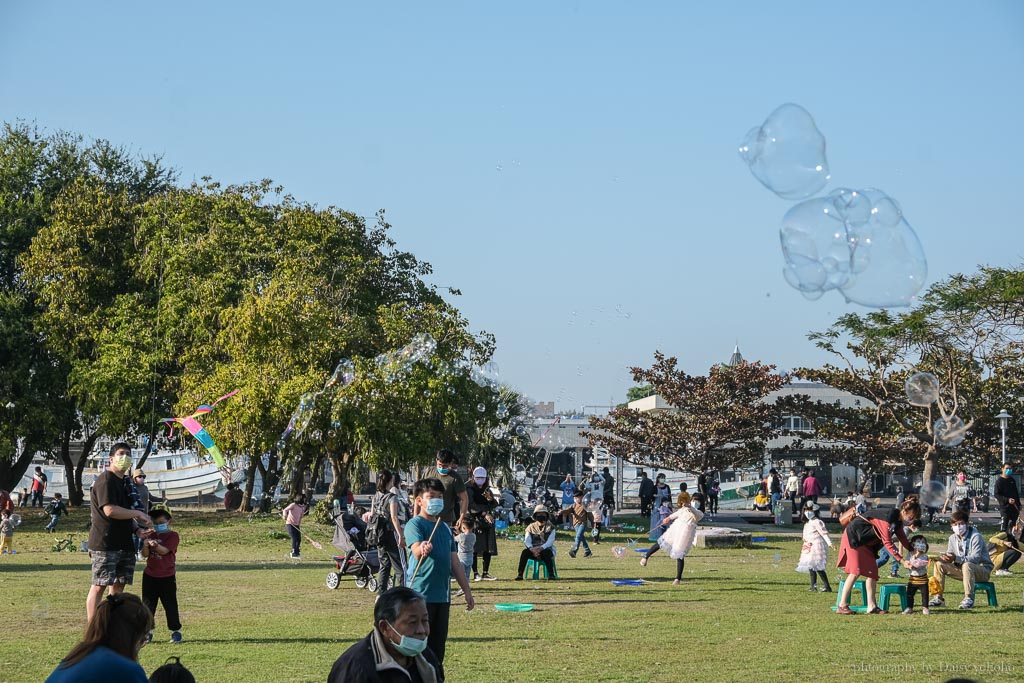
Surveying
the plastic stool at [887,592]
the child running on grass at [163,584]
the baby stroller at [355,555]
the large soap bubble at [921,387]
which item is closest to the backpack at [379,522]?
the baby stroller at [355,555]

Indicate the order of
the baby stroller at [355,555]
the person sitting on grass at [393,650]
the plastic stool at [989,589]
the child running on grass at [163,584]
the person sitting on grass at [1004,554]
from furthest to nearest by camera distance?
the person sitting on grass at [1004,554]
the baby stroller at [355,555]
the plastic stool at [989,589]
the child running on grass at [163,584]
the person sitting on grass at [393,650]

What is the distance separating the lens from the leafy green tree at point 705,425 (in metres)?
41.2

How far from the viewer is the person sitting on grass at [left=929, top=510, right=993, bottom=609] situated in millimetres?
14562

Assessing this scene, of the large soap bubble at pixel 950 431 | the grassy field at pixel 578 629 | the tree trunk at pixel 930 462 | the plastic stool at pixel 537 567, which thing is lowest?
the grassy field at pixel 578 629

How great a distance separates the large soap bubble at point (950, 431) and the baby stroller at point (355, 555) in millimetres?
17828

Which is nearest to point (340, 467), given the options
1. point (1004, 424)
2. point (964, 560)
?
point (1004, 424)

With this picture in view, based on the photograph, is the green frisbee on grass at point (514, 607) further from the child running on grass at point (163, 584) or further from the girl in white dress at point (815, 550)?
the girl in white dress at point (815, 550)

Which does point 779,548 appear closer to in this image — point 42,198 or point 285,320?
point 285,320

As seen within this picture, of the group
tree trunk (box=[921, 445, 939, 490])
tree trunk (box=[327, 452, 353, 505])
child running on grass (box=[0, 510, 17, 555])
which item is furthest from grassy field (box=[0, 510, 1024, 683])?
tree trunk (box=[921, 445, 939, 490])

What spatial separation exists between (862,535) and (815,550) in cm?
286

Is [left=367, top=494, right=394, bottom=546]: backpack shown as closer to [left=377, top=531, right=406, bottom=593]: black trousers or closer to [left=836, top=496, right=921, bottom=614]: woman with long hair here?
[left=377, top=531, right=406, bottom=593]: black trousers

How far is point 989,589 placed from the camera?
14688mm

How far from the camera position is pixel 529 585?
17.1 metres

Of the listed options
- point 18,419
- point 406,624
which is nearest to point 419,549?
point 406,624
